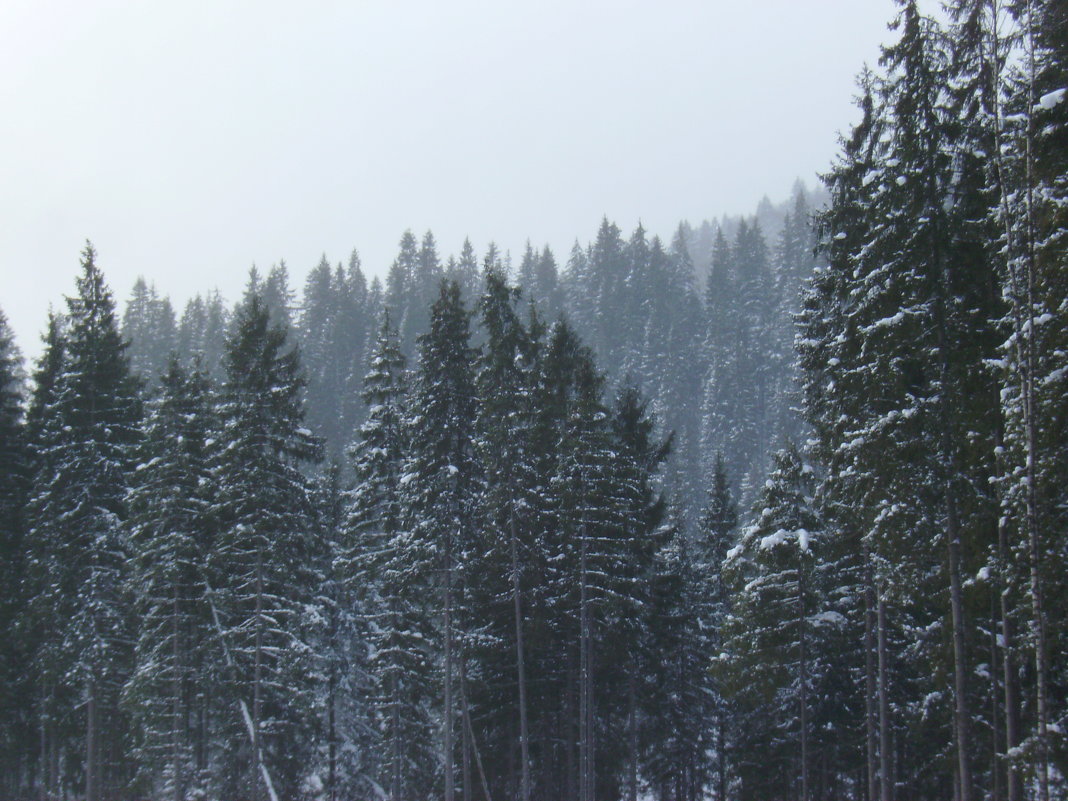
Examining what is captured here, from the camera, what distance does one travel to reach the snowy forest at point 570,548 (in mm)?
18109

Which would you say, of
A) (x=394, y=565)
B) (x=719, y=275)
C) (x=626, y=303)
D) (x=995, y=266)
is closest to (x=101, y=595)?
(x=394, y=565)

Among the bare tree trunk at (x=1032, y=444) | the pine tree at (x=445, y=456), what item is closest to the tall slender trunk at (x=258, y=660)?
the pine tree at (x=445, y=456)

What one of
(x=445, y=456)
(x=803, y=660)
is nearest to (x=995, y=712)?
(x=803, y=660)

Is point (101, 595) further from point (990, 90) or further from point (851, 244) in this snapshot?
point (990, 90)

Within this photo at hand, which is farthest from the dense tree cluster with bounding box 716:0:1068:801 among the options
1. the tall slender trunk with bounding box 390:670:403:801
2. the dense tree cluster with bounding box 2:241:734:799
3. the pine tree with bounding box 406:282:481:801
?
the tall slender trunk with bounding box 390:670:403:801

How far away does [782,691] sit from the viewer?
1219 inches

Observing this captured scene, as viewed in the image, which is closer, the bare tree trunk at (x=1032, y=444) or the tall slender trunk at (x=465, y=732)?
the bare tree trunk at (x=1032, y=444)

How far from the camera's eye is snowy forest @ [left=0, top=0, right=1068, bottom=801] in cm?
1811

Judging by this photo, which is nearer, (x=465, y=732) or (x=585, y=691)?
(x=465, y=732)

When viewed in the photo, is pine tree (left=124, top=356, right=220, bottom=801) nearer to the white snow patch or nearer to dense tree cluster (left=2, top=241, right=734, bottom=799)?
dense tree cluster (left=2, top=241, right=734, bottom=799)

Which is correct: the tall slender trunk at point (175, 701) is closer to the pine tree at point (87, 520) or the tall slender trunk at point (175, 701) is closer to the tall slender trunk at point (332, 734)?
the pine tree at point (87, 520)

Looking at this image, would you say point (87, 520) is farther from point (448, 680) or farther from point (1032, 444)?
point (1032, 444)

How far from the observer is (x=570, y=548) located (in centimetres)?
3028

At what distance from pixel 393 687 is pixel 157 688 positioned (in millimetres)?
7739
